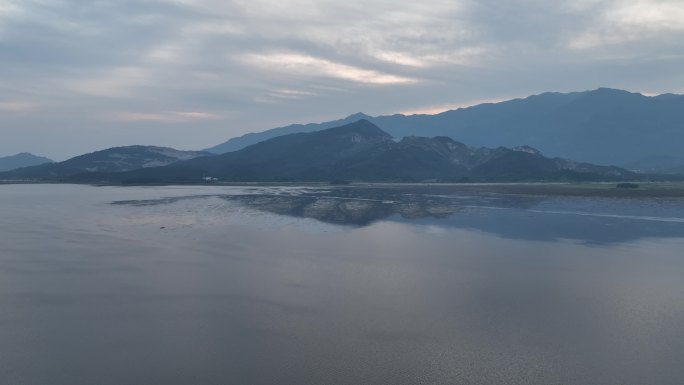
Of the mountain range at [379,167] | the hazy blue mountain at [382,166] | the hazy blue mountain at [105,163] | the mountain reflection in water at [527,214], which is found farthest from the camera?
the hazy blue mountain at [105,163]

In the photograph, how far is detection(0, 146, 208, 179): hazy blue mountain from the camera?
15912 cm

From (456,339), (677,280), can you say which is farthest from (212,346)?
(677,280)

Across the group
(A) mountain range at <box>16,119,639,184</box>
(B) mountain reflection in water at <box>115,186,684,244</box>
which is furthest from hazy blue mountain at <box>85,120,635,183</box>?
(B) mountain reflection in water at <box>115,186,684,244</box>

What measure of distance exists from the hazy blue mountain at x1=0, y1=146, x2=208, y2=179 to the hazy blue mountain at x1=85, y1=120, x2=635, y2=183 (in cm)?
1841

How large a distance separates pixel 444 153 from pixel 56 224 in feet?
413

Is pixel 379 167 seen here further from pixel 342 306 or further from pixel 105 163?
pixel 342 306

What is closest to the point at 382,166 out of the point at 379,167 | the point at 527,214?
the point at 379,167

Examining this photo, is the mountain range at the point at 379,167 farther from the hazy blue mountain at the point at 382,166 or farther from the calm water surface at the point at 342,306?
the calm water surface at the point at 342,306

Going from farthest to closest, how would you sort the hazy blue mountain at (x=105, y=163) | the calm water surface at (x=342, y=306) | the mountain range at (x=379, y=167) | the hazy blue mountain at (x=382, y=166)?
the hazy blue mountain at (x=105, y=163) < the hazy blue mountain at (x=382, y=166) < the mountain range at (x=379, y=167) < the calm water surface at (x=342, y=306)

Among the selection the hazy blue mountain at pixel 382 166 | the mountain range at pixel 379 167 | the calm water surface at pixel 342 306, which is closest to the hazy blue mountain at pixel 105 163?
the mountain range at pixel 379 167

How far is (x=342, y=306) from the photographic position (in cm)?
1783

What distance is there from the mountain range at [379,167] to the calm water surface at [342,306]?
89.4 m

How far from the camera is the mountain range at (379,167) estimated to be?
124m

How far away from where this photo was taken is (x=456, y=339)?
14.5 m
